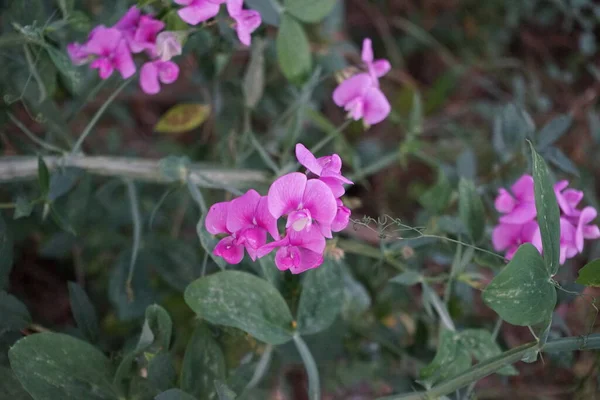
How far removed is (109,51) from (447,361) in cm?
60

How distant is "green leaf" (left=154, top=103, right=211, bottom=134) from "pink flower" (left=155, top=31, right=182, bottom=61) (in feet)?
1.12

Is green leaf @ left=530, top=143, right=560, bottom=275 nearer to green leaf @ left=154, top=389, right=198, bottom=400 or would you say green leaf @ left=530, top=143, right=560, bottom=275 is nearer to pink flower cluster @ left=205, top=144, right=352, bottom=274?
pink flower cluster @ left=205, top=144, right=352, bottom=274

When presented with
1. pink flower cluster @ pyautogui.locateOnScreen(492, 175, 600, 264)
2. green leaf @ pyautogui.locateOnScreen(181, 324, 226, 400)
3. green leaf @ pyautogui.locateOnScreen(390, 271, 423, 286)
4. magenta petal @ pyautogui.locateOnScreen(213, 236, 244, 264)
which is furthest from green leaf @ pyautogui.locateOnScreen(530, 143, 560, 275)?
green leaf @ pyautogui.locateOnScreen(181, 324, 226, 400)

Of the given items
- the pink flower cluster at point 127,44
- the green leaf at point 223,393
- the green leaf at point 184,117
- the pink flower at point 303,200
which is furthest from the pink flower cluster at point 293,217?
the green leaf at point 184,117

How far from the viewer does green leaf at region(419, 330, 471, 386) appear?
76cm

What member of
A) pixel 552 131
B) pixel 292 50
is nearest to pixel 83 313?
pixel 292 50

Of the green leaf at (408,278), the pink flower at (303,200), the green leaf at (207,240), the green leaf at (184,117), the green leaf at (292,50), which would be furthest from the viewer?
the green leaf at (184,117)

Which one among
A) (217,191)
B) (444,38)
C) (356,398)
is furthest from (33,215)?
(444,38)

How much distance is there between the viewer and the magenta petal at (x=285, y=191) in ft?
2.02

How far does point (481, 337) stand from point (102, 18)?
73cm

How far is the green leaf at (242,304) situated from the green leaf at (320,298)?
0.04m

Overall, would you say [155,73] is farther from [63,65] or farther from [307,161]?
[307,161]

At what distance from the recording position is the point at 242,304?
2.54 feet

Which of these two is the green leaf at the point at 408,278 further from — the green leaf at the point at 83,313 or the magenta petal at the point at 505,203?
the green leaf at the point at 83,313
